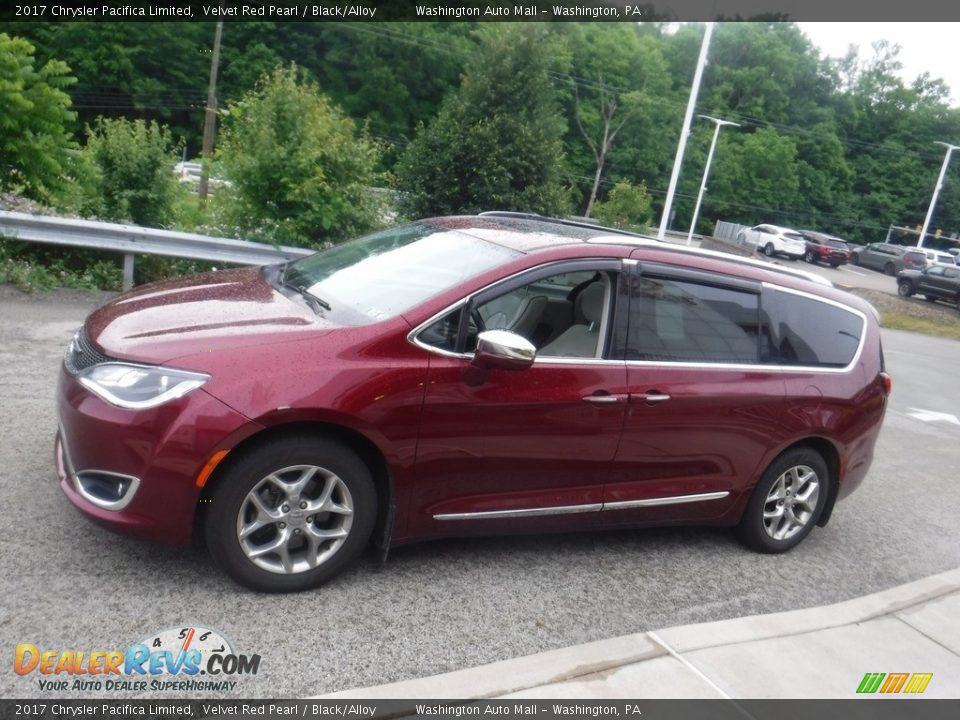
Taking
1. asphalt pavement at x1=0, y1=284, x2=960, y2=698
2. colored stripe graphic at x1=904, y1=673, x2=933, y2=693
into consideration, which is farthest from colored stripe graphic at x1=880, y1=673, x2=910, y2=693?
asphalt pavement at x1=0, y1=284, x2=960, y2=698

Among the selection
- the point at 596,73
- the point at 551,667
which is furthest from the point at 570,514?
the point at 596,73

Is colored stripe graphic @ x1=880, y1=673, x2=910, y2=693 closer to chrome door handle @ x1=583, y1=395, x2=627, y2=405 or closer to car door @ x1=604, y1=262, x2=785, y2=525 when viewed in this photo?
car door @ x1=604, y1=262, x2=785, y2=525

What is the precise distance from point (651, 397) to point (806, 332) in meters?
1.35

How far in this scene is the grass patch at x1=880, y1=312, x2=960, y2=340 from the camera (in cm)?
2470

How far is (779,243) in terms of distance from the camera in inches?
1837

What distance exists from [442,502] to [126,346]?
60.8 inches

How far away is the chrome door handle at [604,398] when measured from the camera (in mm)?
4176

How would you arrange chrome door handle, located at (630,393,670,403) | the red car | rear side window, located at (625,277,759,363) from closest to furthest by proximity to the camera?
the red car → chrome door handle, located at (630,393,670,403) → rear side window, located at (625,277,759,363)

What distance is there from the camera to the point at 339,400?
3545 mm

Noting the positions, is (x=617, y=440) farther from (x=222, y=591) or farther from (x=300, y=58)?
(x=300, y=58)

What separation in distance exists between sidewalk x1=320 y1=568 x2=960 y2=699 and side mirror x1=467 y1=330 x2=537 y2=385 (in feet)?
4.06

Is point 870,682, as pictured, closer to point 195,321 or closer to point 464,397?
point 464,397

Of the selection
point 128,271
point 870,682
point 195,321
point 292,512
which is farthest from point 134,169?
point 870,682

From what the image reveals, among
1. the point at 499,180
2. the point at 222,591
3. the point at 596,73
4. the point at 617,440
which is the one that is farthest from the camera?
the point at 596,73
